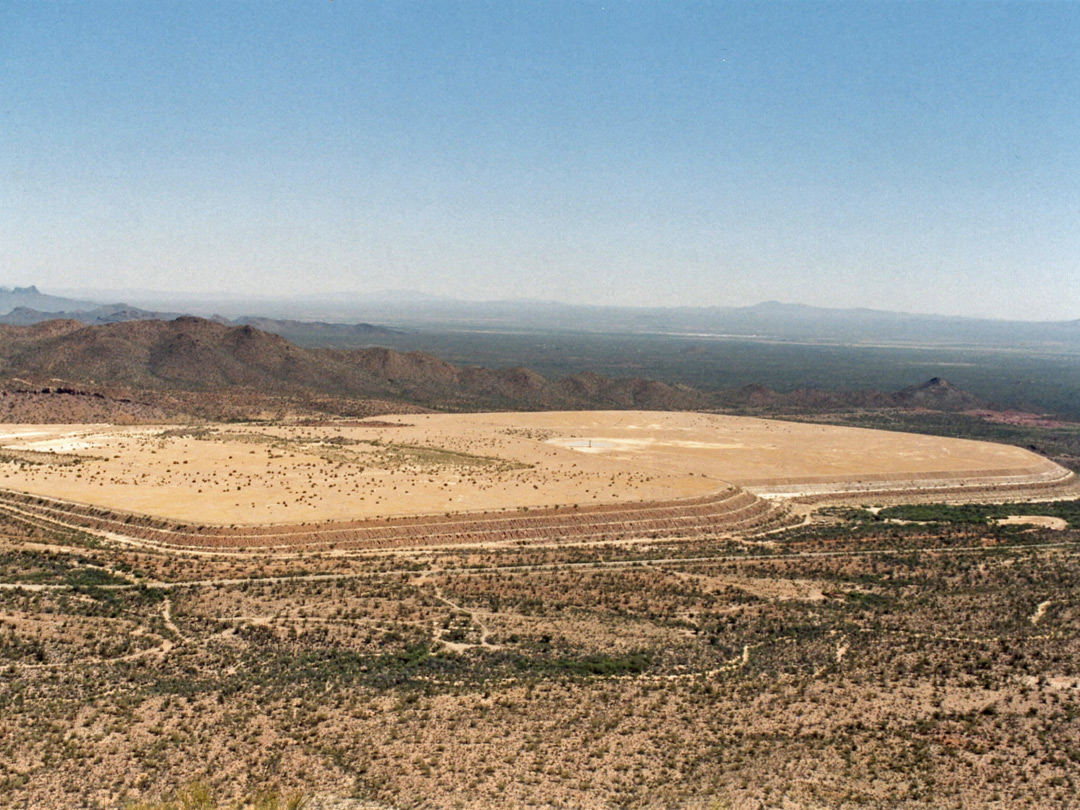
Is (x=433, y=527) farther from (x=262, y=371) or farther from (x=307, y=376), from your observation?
(x=262, y=371)

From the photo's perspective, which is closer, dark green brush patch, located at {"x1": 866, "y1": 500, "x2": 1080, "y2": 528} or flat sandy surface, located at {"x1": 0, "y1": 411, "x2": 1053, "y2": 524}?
flat sandy surface, located at {"x1": 0, "y1": 411, "x2": 1053, "y2": 524}

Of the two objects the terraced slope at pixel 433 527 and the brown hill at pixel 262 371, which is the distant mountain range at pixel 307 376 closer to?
the brown hill at pixel 262 371

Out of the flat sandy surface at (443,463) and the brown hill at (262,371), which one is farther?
the brown hill at (262,371)

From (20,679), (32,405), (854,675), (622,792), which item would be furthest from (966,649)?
(32,405)

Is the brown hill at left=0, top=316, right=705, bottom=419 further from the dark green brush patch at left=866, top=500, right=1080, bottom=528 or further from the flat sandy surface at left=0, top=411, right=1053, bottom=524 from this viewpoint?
the dark green brush patch at left=866, top=500, right=1080, bottom=528

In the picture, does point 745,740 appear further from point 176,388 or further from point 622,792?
point 176,388

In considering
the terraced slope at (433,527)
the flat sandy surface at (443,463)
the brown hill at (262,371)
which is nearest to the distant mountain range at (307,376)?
the brown hill at (262,371)

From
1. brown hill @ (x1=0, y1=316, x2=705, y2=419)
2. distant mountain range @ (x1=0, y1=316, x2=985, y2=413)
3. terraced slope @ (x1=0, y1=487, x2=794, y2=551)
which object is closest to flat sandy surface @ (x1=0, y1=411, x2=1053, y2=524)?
terraced slope @ (x1=0, y1=487, x2=794, y2=551)

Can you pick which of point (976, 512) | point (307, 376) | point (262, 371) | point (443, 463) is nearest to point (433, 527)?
point (443, 463)
